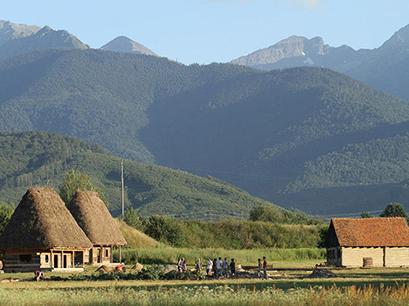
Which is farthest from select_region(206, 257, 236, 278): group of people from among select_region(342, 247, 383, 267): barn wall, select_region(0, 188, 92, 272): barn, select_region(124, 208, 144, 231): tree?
select_region(124, 208, 144, 231): tree

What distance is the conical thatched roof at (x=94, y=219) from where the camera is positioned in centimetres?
7938

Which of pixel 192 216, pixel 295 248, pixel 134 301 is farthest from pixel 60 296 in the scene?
pixel 192 216

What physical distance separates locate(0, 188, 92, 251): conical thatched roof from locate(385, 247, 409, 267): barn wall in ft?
77.9

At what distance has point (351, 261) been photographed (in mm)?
82250

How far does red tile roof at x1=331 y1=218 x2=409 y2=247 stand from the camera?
83.0 metres

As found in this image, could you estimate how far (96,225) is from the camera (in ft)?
263

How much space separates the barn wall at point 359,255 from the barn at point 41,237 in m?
20.2

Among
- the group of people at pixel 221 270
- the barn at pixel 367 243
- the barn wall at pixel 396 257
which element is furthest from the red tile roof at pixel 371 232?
the group of people at pixel 221 270

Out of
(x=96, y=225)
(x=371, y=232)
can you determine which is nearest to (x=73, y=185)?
(x=96, y=225)

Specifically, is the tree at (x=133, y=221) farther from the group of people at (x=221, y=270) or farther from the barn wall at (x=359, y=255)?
the group of people at (x=221, y=270)

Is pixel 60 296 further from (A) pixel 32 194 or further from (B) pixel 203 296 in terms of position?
(A) pixel 32 194

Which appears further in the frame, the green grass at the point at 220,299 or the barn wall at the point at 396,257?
the barn wall at the point at 396,257

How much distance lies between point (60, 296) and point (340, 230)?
174 ft

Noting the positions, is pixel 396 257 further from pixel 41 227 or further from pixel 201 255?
pixel 41 227
